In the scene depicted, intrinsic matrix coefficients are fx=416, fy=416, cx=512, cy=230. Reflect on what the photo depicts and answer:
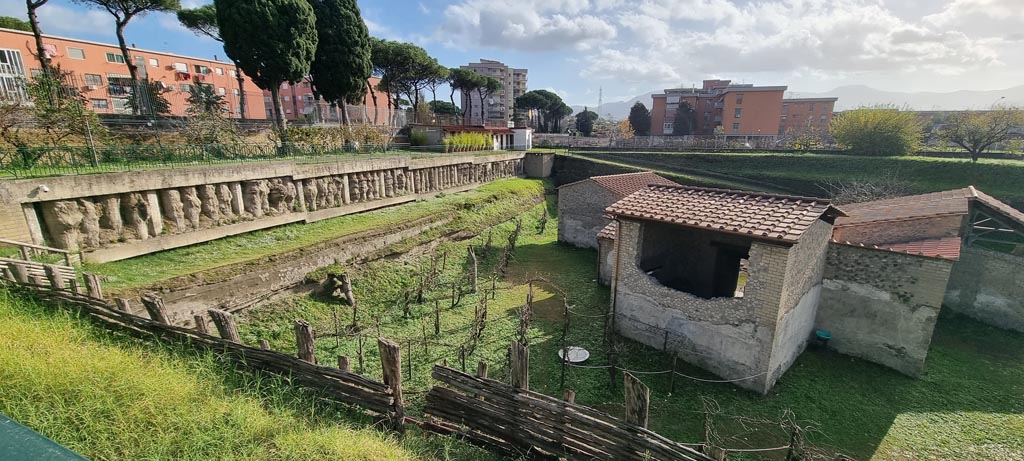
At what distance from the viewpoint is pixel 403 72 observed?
127ft

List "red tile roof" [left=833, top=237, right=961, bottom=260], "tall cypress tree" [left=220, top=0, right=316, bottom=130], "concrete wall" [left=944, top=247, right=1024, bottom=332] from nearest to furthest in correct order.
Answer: "red tile roof" [left=833, top=237, right=961, bottom=260] < "concrete wall" [left=944, top=247, right=1024, bottom=332] < "tall cypress tree" [left=220, top=0, right=316, bottom=130]

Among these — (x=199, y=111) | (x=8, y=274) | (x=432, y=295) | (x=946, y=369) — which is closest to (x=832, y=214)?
(x=946, y=369)

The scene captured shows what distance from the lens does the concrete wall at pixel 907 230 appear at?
11.9 m

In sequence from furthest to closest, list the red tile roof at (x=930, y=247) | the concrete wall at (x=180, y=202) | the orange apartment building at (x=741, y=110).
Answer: the orange apartment building at (x=741, y=110)
the concrete wall at (x=180, y=202)
the red tile roof at (x=930, y=247)

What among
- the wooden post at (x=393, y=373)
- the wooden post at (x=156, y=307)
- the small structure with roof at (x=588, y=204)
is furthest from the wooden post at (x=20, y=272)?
the small structure with roof at (x=588, y=204)

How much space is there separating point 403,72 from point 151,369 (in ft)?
122

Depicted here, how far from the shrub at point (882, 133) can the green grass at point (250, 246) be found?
28600 mm

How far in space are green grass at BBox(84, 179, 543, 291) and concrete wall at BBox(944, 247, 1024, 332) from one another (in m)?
19.6

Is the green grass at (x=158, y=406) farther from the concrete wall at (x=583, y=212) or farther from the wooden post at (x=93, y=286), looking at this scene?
the concrete wall at (x=583, y=212)

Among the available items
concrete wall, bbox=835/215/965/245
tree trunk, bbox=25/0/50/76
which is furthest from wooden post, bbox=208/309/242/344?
tree trunk, bbox=25/0/50/76

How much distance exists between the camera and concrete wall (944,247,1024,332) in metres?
13.1

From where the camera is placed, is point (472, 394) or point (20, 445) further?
point (472, 394)

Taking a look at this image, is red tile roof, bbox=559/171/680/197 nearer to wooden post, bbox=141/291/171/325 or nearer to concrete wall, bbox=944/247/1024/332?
concrete wall, bbox=944/247/1024/332

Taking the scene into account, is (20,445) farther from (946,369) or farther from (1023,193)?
(1023,193)
